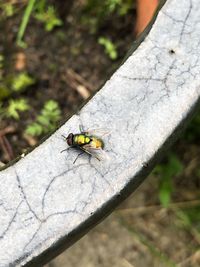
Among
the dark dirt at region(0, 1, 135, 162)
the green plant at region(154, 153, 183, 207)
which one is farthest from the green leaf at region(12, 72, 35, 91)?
the green plant at region(154, 153, 183, 207)

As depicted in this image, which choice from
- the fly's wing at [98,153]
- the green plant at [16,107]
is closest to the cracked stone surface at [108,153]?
the fly's wing at [98,153]

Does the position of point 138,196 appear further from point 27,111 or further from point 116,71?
point 116,71

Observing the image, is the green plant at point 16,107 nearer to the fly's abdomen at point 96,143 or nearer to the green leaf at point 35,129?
the green leaf at point 35,129

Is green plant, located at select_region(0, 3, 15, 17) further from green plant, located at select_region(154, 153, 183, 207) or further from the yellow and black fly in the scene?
the yellow and black fly

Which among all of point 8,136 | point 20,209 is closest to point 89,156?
point 20,209

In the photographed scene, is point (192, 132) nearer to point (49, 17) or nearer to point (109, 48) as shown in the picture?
point (109, 48)

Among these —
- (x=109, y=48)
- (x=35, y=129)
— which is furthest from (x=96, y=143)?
(x=109, y=48)
